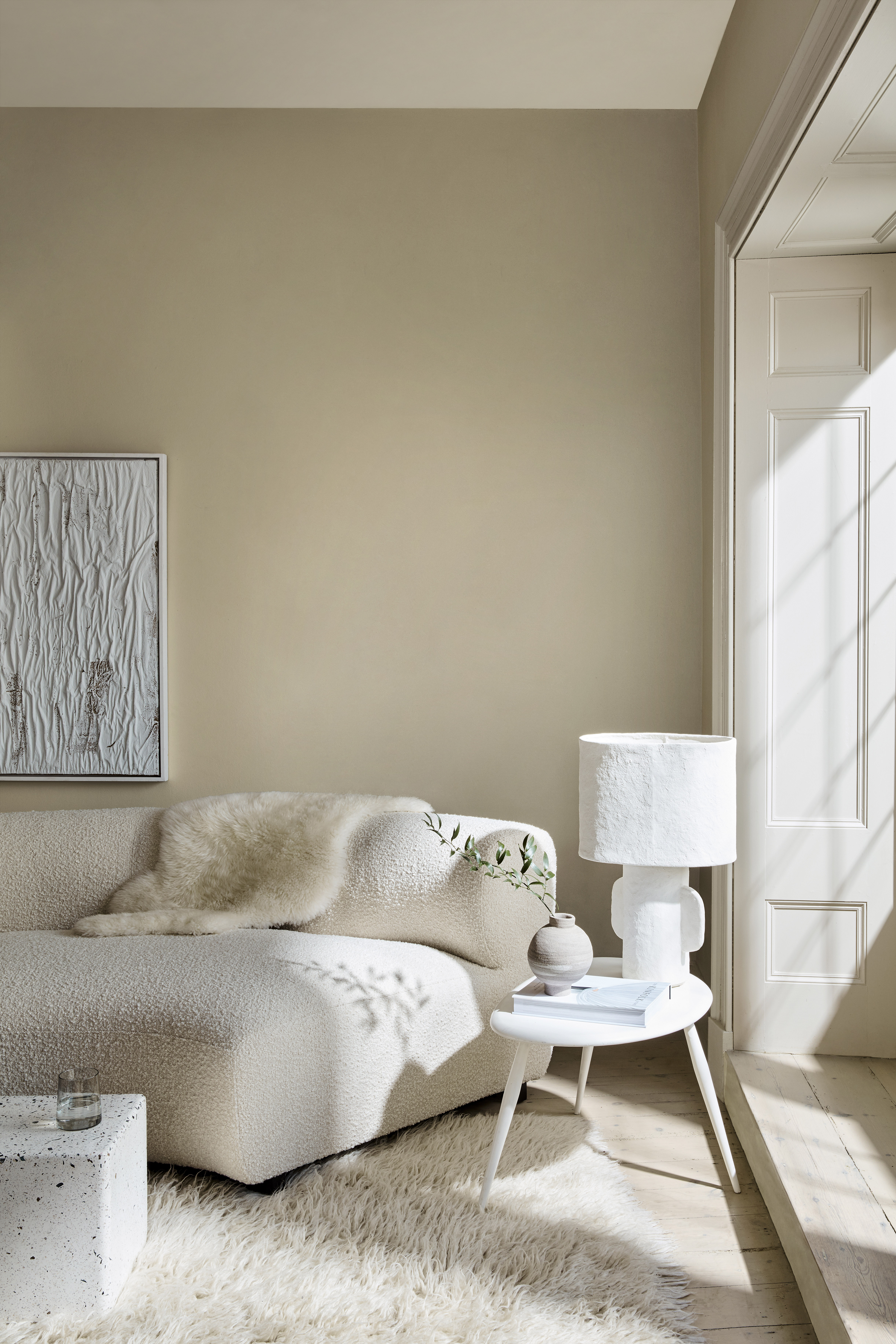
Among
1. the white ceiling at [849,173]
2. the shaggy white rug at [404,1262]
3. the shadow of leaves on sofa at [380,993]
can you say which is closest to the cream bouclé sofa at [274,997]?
the shadow of leaves on sofa at [380,993]

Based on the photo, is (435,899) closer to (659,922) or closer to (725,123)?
(659,922)

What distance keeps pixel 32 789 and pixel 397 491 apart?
148cm

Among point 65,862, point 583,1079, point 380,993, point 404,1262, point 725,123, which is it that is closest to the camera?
point 404,1262

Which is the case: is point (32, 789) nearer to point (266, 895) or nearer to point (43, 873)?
point (43, 873)

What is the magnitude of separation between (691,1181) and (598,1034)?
527 mm

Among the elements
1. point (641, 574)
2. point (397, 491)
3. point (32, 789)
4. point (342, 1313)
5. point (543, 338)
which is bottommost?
point (342, 1313)

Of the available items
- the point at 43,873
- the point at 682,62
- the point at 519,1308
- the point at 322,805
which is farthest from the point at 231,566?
the point at 519,1308

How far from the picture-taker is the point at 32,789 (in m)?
3.08

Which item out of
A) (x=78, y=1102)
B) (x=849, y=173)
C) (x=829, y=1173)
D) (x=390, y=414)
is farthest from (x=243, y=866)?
(x=849, y=173)

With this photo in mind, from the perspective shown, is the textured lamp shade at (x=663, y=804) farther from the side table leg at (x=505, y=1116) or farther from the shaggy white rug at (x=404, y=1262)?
the shaggy white rug at (x=404, y=1262)

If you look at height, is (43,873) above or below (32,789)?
below

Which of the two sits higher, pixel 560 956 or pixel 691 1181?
pixel 560 956

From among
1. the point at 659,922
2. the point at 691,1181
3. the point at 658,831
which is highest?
A: the point at 658,831

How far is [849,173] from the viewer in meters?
2.05
